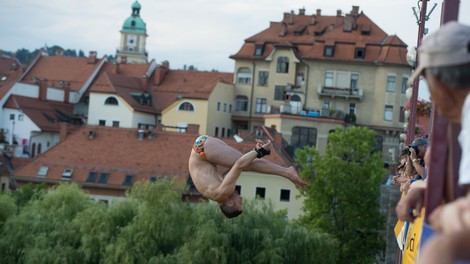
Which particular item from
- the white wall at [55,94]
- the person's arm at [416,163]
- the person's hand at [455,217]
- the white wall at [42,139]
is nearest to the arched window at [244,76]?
the white wall at [42,139]

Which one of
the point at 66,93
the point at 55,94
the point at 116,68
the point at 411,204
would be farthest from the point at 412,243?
the point at 116,68

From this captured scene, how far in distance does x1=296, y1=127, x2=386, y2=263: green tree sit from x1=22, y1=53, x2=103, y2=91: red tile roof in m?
48.5

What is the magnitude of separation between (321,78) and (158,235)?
135 ft

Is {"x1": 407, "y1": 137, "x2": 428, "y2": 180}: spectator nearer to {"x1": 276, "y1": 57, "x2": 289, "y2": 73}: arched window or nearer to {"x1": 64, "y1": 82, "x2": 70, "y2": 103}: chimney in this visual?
{"x1": 276, "y1": 57, "x2": 289, "y2": 73}: arched window

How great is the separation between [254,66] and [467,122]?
8161cm

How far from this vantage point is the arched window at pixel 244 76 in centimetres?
8619

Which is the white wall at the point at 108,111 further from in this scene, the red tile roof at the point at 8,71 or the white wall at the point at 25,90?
the red tile roof at the point at 8,71

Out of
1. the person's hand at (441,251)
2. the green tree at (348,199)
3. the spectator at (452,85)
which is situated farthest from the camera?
the green tree at (348,199)

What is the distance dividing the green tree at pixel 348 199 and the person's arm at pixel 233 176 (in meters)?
42.1

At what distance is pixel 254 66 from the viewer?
85500mm

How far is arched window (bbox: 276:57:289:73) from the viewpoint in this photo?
83.3 metres

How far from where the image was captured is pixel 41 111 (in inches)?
3497

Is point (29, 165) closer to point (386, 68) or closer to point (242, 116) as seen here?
point (242, 116)

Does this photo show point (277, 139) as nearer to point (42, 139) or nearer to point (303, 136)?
point (303, 136)
